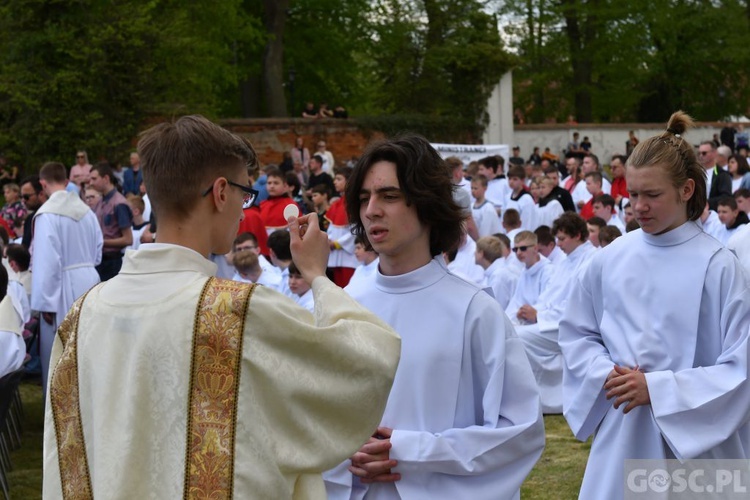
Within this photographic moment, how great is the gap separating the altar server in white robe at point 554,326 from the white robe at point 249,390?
24.1ft

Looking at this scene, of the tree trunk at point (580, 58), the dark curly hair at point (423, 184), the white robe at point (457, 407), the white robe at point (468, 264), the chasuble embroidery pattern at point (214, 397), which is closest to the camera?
the chasuble embroidery pattern at point (214, 397)

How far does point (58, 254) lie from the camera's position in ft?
32.0

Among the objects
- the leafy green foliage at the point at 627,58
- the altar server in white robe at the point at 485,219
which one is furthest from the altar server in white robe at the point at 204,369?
the leafy green foliage at the point at 627,58

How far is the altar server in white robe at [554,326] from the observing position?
9992 millimetres

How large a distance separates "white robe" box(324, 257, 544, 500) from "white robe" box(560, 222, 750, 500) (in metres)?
0.92

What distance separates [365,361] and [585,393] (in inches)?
78.6

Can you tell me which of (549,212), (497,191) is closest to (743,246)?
(549,212)

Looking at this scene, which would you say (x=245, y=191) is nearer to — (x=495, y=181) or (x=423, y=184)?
(x=423, y=184)

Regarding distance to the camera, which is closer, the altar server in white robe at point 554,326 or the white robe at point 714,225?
the altar server in white robe at point 554,326

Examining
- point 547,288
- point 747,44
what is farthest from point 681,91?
point 547,288

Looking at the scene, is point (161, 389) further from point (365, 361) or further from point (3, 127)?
point (3, 127)

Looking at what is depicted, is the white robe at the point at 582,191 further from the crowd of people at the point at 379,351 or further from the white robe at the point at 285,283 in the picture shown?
the crowd of people at the point at 379,351

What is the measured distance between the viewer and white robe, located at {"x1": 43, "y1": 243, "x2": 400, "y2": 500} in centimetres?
271

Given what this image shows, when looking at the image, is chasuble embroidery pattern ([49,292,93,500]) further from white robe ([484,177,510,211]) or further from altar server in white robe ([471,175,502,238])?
white robe ([484,177,510,211])
